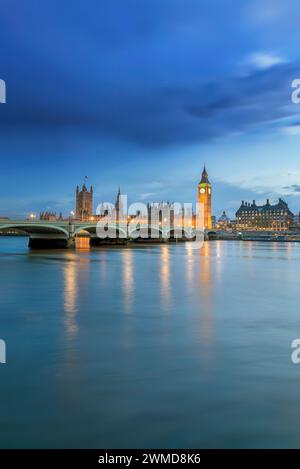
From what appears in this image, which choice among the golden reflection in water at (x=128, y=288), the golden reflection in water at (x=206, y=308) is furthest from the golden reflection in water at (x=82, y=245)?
the golden reflection in water at (x=206, y=308)

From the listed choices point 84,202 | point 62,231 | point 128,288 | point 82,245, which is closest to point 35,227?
point 62,231

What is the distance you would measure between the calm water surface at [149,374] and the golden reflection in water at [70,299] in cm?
7

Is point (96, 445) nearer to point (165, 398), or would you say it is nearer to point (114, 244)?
point (165, 398)

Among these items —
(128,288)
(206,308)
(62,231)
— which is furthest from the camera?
(62,231)

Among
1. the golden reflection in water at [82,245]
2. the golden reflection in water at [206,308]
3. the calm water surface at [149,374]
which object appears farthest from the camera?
the golden reflection in water at [82,245]

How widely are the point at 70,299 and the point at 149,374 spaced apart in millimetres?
10382

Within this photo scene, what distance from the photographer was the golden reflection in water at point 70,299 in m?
12.1

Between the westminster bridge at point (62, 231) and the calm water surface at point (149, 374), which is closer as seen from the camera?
the calm water surface at point (149, 374)

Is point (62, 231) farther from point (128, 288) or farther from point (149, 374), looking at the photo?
point (149, 374)

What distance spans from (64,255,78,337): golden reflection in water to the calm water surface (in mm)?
70

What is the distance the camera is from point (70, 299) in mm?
17625

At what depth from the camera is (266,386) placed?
7.17 meters

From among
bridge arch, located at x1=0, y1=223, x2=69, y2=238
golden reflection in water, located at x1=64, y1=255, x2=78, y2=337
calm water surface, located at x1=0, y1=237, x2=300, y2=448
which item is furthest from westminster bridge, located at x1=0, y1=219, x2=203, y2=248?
calm water surface, located at x1=0, y1=237, x2=300, y2=448

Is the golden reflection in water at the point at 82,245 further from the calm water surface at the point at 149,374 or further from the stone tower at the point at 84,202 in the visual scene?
the stone tower at the point at 84,202
